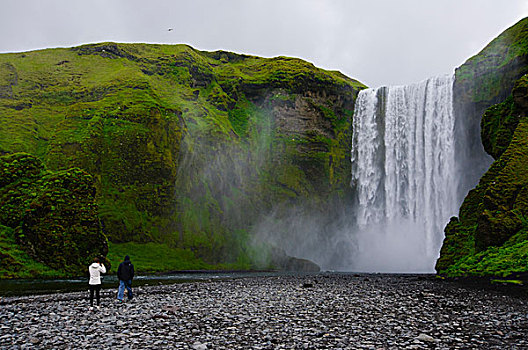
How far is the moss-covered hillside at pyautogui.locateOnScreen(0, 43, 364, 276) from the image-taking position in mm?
68062

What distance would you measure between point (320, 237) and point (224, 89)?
4395cm

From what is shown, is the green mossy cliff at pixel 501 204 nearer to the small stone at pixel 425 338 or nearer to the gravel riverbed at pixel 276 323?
the gravel riverbed at pixel 276 323

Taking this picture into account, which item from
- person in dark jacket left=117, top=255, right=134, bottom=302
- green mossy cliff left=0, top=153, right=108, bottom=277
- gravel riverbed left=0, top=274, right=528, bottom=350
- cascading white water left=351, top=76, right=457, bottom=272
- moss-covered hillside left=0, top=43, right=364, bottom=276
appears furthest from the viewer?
moss-covered hillside left=0, top=43, right=364, bottom=276

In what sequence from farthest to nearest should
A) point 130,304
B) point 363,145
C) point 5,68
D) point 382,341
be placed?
Answer: point 5,68 → point 363,145 → point 130,304 → point 382,341

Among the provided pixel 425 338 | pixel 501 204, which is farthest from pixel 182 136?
pixel 425 338

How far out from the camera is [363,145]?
262ft

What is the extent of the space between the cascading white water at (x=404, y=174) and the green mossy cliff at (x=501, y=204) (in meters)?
13.7

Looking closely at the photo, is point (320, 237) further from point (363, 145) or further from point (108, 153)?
point (108, 153)

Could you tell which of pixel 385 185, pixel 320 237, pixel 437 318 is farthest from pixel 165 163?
pixel 437 318

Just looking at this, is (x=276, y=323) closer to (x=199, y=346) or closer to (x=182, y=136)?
(x=199, y=346)

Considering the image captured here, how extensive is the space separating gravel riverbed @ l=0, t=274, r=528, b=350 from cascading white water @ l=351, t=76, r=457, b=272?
44.6 metres

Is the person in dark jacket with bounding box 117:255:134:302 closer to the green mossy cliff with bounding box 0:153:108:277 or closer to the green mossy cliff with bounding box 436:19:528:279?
the green mossy cliff with bounding box 436:19:528:279

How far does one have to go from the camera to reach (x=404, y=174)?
229 feet

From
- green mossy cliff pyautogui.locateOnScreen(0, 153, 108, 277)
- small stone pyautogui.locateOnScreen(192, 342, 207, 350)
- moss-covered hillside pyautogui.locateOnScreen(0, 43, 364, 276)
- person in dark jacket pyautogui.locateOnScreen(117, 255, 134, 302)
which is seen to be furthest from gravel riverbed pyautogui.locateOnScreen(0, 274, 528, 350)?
moss-covered hillside pyautogui.locateOnScreen(0, 43, 364, 276)
